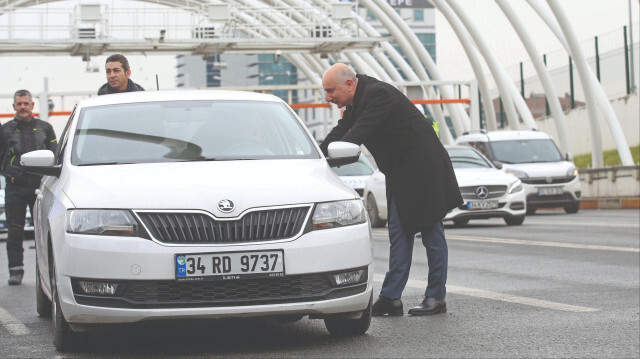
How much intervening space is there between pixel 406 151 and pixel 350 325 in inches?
63.1

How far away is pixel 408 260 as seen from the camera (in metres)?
7.96

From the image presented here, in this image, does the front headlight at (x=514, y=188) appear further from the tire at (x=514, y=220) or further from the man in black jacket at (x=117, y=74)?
the man in black jacket at (x=117, y=74)

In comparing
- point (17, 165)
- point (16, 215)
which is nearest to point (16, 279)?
point (16, 215)

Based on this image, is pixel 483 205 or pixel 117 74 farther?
pixel 483 205

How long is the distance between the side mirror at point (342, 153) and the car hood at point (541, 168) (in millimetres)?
18150

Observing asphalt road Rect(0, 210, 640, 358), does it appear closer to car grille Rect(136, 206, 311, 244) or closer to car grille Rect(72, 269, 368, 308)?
car grille Rect(72, 269, 368, 308)

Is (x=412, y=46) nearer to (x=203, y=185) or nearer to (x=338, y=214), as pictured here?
(x=338, y=214)

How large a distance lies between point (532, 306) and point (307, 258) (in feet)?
8.40

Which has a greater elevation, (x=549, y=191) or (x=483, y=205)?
(x=483, y=205)

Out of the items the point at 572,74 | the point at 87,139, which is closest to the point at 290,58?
Answer: the point at 572,74

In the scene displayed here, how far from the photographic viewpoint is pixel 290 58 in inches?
2468

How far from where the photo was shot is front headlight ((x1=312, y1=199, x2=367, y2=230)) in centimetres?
629

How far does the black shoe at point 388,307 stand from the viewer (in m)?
7.86

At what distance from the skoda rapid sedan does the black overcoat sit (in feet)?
3.42
